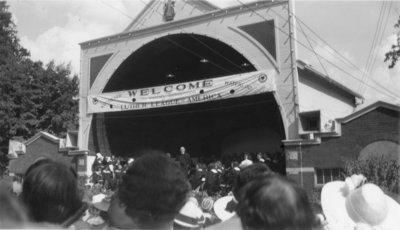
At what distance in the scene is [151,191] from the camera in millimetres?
1893

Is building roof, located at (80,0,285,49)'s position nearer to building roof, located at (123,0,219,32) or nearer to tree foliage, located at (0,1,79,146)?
building roof, located at (123,0,219,32)

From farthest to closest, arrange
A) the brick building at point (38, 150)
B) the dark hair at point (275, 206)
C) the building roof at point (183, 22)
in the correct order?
the brick building at point (38, 150) < the building roof at point (183, 22) < the dark hair at point (275, 206)

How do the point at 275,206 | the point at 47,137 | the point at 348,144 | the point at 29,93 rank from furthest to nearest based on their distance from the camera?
the point at 29,93, the point at 47,137, the point at 348,144, the point at 275,206

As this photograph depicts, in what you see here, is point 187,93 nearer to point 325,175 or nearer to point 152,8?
point 152,8

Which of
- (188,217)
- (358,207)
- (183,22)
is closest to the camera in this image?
(358,207)

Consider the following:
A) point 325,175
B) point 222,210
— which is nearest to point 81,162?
point 325,175

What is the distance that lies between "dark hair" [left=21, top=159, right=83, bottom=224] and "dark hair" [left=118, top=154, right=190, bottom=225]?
8.7 inches

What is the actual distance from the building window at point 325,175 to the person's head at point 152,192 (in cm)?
1401

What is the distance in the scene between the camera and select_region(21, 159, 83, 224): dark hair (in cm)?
185

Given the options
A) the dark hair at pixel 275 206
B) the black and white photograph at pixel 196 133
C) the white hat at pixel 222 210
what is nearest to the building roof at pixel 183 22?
the black and white photograph at pixel 196 133

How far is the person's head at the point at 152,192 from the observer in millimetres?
1899

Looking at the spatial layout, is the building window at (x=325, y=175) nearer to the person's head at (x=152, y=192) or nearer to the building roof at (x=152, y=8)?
the building roof at (x=152, y=8)

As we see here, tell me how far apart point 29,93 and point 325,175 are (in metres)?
21.8

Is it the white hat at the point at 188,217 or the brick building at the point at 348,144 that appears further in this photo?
the brick building at the point at 348,144
